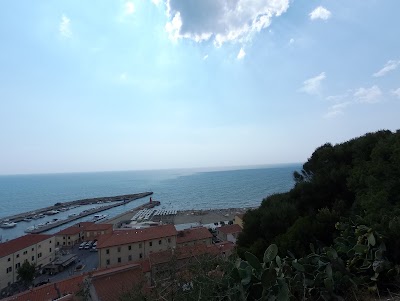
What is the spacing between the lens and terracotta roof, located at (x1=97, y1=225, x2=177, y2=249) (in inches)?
880

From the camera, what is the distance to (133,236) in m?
23.6

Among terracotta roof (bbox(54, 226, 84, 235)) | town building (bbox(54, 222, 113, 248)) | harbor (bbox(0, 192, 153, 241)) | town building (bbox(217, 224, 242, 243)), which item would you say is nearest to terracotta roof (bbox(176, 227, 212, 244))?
town building (bbox(217, 224, 242, 243))

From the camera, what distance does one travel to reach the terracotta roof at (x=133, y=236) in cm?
2234

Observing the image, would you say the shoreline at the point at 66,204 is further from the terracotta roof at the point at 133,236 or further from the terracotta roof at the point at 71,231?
the terracotta roof at the point at 133,236

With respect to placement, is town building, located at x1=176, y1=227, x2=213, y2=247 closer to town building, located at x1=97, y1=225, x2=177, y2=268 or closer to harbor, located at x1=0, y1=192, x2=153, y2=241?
town building, located at x1=97, y1=225, x2=177, y2=268

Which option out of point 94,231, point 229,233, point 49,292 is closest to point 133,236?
point 49,292

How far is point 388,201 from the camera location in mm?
7152

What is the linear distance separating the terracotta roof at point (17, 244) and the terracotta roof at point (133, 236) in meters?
7.07

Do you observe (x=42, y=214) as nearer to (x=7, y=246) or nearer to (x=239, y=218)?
(x=7, y=246)

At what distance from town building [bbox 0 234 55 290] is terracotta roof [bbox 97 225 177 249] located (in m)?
6.96

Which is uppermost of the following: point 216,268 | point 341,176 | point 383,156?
point 383,156

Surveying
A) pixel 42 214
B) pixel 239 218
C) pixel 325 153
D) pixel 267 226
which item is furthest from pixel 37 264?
pixel 42 214

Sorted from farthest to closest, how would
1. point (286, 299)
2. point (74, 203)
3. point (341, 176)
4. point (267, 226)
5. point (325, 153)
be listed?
point (74, 203), point (325, 153), point (341, 176), point (267, 226), point (286, 299)

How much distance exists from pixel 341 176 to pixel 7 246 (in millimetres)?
25995
